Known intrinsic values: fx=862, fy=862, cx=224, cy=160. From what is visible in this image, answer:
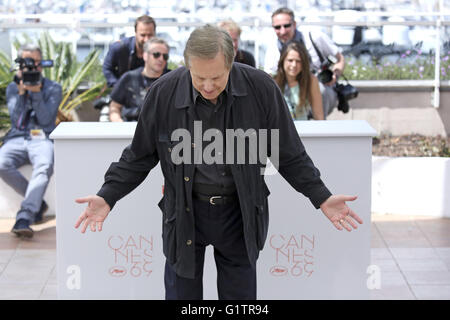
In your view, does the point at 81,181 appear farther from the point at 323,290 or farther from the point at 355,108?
the point at 355,108

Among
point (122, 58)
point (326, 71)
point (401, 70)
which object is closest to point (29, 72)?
point (122, 58)

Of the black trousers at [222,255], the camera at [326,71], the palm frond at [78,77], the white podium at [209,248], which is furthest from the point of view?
the palm frond at [78,77]

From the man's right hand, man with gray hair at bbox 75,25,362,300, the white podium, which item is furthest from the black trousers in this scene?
the white podium

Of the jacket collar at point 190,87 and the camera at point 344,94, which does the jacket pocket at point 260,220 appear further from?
the camera at point 344,94

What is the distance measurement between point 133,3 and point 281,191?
7.77 m

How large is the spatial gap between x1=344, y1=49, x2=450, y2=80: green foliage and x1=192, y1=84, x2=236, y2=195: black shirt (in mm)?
6309

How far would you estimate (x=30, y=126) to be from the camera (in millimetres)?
6988

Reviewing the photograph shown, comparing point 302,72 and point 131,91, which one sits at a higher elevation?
point 302,72

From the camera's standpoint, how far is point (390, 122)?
31.8ft

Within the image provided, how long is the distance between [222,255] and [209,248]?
80 centimetres

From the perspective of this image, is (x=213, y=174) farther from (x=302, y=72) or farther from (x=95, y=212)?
(x=302, y=72)

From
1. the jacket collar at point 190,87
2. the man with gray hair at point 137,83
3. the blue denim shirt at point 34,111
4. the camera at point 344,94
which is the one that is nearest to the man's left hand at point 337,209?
the jacket collar at point 190,87

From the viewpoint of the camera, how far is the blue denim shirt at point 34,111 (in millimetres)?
6945

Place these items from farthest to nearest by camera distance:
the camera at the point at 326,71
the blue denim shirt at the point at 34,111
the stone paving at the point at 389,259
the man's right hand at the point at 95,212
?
the camera at the point at 326,71
the blue denim shirt at the point at 34,111
the stone paving at the point at 389,259
the man's right hand at the point at 95,212
